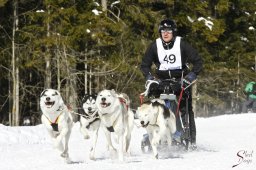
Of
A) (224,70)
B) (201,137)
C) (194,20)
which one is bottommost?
(201,137)

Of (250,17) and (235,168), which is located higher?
(250,17)

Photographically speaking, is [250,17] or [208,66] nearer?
[208,66]

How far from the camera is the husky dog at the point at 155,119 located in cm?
721

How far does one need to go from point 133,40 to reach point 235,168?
58.5 ft

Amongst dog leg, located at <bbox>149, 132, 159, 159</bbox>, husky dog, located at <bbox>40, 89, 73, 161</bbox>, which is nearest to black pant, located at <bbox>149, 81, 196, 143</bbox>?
dog leg, located at <bbox>149, 132, 159, 159</bbox>

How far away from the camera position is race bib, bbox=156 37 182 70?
798 centimetres

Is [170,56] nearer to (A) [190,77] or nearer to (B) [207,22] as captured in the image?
(A) [190,77]

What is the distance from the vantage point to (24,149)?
29.7 ft

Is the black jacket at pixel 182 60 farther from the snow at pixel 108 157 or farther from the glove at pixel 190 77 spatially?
the snow at pixel 108 157

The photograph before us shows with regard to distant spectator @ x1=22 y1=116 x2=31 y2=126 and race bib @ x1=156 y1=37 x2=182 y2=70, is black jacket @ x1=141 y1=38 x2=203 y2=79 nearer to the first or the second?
race bib @ x1=156 y1=37 x2=182 y2=70

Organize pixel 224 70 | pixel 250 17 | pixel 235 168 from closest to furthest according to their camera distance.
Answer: pixel 235 168 < pixel 224 70 < pixel 250 17

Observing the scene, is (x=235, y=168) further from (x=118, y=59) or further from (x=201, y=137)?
(x=118, y=59)

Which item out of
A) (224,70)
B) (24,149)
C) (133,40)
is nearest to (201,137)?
(24,149)

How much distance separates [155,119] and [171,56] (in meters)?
1.13
